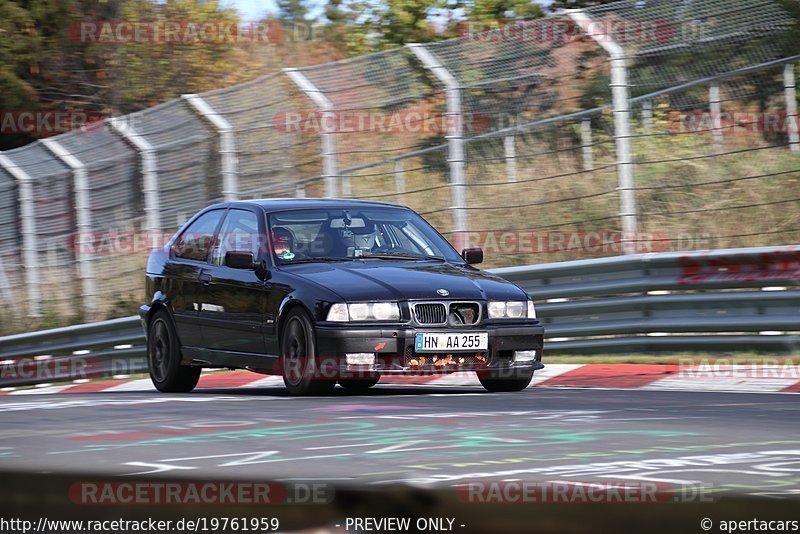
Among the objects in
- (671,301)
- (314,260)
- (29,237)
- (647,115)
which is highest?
(647,115)

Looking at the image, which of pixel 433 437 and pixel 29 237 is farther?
pixel 29 237

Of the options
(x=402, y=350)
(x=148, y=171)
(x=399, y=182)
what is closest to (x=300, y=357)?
(x=402, y=350)

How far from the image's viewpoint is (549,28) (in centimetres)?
1253

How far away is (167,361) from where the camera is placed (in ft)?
34.3

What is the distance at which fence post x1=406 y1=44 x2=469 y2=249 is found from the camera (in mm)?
12688

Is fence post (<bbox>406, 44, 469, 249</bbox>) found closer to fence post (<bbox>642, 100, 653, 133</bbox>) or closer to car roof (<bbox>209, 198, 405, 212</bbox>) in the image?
car roof (<bbox>209, 198, 405, 212</bbox>)

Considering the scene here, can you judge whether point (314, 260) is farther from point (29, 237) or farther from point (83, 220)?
point (29, 237)

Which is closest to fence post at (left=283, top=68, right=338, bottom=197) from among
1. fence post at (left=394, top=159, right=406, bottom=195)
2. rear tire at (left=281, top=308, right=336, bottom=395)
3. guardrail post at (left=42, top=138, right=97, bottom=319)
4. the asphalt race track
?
fence post at (left=394, top=159, right=406, bottom=195)

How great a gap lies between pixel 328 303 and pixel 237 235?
1.65m

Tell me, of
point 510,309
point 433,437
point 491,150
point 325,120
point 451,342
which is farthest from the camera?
point 491,150

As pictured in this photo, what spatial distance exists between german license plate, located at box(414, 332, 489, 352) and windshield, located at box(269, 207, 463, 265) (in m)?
1.07

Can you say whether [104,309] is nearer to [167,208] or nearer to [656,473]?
[167,208]

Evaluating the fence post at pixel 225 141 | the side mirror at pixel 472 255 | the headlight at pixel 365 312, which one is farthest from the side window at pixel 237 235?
the fence post at pixel 225 141

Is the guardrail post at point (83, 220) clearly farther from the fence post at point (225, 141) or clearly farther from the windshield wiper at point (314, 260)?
the windshield wiper at point (314, 260)
